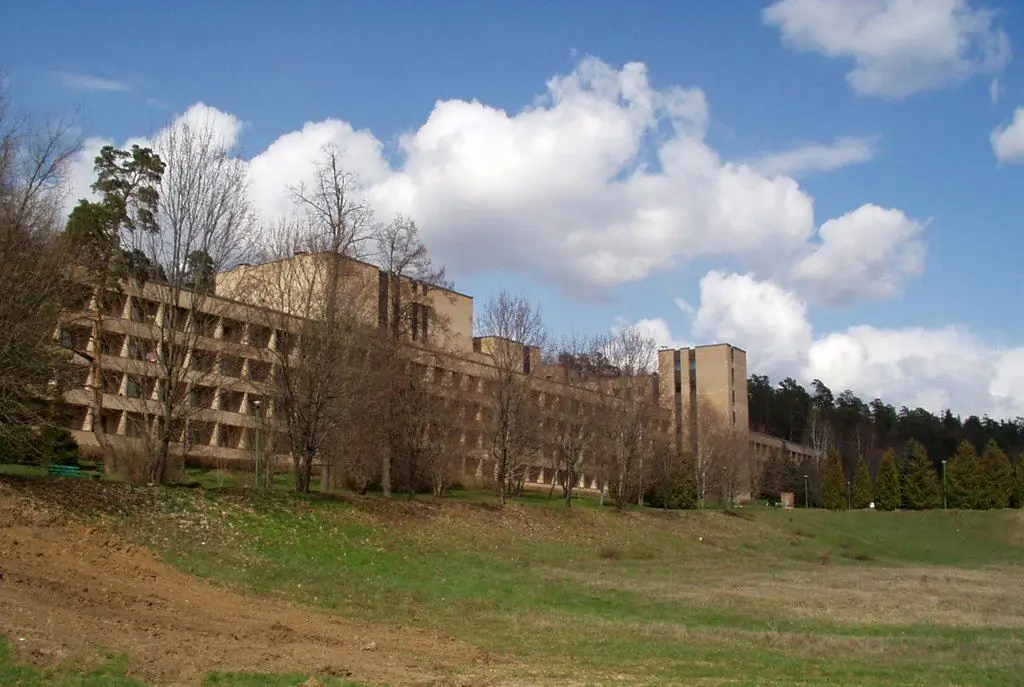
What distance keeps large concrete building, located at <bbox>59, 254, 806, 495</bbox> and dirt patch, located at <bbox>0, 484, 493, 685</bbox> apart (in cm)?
885

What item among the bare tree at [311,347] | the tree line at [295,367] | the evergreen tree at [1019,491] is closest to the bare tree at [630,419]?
the tree line at [295,367]

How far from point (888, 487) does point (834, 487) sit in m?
5.51

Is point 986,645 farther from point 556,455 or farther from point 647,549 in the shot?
point 556,455

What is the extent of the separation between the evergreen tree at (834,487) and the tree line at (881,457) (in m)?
0.09

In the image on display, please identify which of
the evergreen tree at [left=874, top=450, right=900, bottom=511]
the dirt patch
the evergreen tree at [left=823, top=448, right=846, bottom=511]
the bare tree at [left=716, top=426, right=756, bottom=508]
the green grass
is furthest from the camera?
the evergreen tree at [left=874, top=450, right=900, bottom=511]

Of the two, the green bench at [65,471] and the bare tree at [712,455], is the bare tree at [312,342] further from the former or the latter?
the bare tree at [712,455]

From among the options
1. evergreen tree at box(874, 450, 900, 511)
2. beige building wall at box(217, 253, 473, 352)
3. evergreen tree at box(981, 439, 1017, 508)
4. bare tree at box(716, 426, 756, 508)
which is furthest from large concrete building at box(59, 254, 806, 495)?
evergreen tree at box(981, 439, 1017, 508)

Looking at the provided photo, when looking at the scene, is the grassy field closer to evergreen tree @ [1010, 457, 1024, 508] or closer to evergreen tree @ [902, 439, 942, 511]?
evergreen tree @ [902, 439, 942, 511]

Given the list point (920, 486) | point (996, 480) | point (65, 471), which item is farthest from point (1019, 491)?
point (65, 471)

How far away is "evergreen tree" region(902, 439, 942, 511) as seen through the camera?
86.0 metres

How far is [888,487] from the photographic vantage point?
8775 centimetres

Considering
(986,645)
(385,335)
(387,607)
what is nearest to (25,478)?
(387,607)

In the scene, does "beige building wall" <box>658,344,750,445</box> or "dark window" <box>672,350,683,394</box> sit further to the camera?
"dark window" <box>672,350,683,394</box>

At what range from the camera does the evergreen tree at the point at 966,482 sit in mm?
83875
